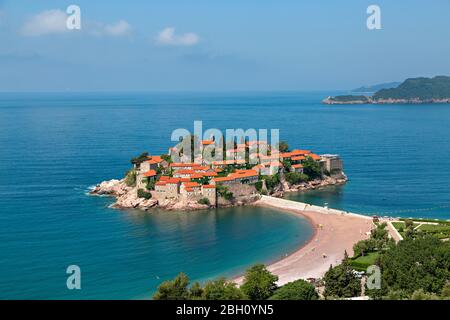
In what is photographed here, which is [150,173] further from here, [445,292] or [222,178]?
[445,292]

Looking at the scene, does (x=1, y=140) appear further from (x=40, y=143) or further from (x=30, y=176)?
(x=30, y=176)

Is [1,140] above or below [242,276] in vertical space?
above

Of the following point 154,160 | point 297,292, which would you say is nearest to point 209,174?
point 154,160

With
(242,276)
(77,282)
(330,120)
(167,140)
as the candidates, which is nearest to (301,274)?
(242,276)

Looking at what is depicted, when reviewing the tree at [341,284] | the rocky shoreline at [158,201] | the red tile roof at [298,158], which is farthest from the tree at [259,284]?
the red tile roof at [298,158]

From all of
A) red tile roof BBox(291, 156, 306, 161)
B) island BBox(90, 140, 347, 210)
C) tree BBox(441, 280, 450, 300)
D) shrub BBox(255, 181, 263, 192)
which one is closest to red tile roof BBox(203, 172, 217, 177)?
island BBox(90, 140, 347, 210)

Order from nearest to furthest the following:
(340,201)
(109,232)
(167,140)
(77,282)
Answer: (77,282) < (109,232) < (340,201) < (167,140)

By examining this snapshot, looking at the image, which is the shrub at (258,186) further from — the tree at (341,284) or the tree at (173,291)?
the tree at (173,291)
